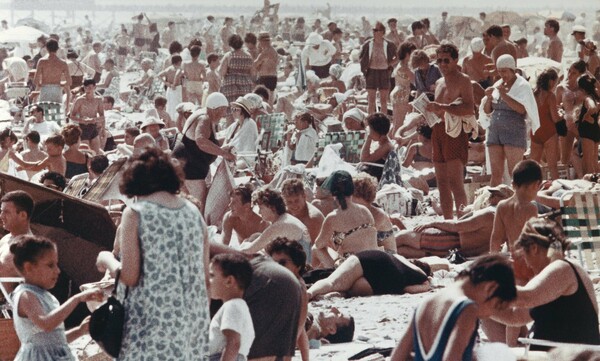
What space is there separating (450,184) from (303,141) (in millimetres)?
2816

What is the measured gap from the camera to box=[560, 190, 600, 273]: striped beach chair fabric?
8922 millimetres

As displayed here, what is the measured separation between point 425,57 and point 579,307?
862cm

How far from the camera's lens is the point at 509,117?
11281 millimetres

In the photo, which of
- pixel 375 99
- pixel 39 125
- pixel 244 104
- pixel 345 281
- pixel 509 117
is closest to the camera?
pixel 345 281

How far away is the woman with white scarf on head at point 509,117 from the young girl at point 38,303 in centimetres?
606

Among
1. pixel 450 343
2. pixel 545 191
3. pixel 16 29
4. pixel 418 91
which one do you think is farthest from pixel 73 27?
pixel 450 343

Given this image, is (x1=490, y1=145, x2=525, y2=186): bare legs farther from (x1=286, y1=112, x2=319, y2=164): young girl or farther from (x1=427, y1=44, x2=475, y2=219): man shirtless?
(x1=286, y1=112, x2=319, y2=164): young girl

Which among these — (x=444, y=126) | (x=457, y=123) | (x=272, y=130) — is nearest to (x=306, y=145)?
(x=272, y=130)

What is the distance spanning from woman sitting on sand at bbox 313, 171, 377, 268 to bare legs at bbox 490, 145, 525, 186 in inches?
86.9

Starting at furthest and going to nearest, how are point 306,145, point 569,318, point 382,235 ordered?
Result: point 306,145 → point 382,235 → point 569,318

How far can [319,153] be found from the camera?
13.7 m

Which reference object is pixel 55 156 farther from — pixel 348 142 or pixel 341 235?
pixel 341 235

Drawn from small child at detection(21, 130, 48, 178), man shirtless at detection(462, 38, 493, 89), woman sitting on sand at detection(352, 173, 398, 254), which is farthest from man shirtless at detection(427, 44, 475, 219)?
man shirtless at detection(462, 38, 493, 89)

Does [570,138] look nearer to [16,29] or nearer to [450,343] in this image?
[450,343]
